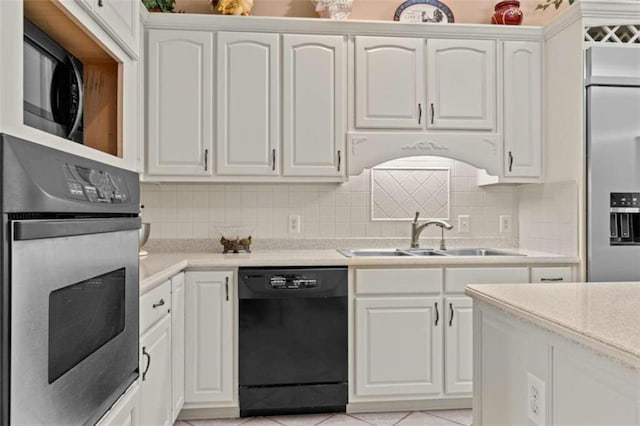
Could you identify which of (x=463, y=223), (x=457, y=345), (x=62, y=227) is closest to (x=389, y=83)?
(x=463, y=223)

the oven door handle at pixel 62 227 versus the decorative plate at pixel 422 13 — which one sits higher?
the decorative plate at pixel 422 13

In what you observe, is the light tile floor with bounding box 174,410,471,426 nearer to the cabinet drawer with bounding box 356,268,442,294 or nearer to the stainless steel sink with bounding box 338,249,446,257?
the cabinet drawer with bounding box 356,268,442,294

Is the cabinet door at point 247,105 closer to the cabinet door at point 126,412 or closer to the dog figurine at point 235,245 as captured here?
the dog figurine at point 235,245

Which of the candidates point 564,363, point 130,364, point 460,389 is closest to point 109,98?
point 130,364

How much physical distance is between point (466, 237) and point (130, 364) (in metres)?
2.56

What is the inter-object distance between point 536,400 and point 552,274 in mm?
1740

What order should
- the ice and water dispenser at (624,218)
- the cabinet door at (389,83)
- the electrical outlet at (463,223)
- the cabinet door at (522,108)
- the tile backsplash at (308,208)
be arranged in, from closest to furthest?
the ice and water dispenser at (624,218) → the cabinet door at (389,83) → the cabinet door at (522,108) → the tile backsplash at (308,208) → the electrical outlet at (463,223)

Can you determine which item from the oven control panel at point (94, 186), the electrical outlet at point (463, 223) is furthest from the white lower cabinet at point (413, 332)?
the oven control panel at point (94, 186)

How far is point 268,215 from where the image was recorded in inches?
130

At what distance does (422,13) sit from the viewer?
10.9 feet

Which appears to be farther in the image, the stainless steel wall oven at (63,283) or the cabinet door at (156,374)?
the cabinet door at (156,374)

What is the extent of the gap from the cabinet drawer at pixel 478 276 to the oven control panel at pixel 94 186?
1958 millimetres

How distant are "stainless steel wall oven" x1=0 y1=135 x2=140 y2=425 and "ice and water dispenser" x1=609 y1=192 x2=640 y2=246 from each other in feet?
8.30

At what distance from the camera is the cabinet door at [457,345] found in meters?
2.77
